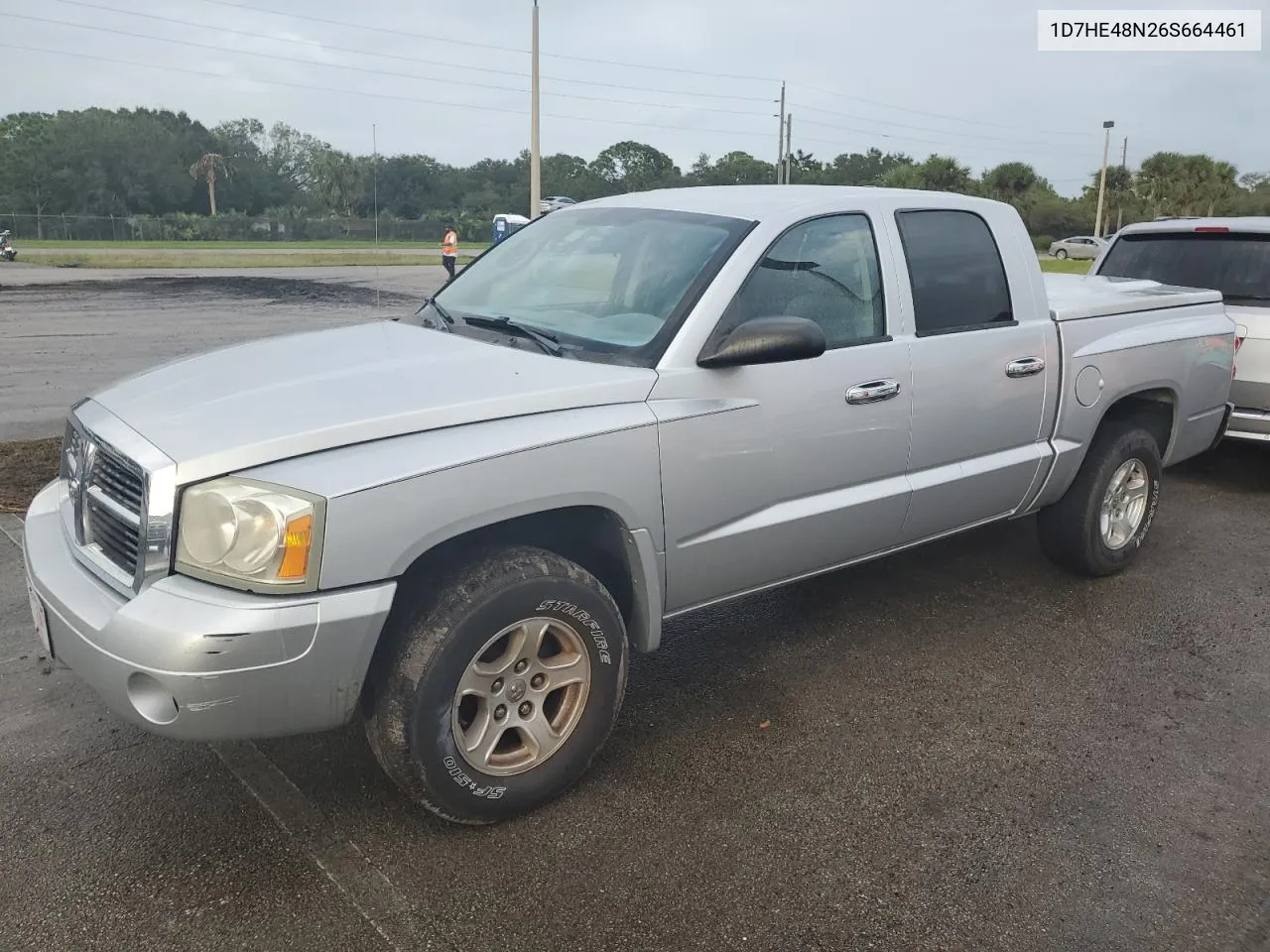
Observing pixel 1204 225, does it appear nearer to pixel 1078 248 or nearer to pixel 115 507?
pixel 115 507

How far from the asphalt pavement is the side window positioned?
1398 millimetres

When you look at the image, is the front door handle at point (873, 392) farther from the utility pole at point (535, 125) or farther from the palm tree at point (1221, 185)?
the palm tree at point (1221, 185)

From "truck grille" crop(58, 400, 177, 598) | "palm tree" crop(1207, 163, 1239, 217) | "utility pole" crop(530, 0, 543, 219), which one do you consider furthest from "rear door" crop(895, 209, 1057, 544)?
"palm tree" crop(1207, 163, 1239, 217)

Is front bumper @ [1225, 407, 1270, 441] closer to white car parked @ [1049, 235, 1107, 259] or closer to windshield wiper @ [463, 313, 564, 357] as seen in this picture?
windshield wiper @ [463, 313, 564, 357]

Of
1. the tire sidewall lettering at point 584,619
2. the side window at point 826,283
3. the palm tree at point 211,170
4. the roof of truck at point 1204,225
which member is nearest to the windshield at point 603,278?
the side window at point 826,283

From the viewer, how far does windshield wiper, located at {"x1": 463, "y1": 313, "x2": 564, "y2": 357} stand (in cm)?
344

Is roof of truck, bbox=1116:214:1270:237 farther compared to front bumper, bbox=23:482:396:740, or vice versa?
roof of truck, bbox=1116:214:1270:237

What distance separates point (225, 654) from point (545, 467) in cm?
96

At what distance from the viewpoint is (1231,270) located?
7023 mm

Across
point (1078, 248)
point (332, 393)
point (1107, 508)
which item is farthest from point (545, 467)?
point (1078, 248)

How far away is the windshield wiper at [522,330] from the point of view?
11.3ft

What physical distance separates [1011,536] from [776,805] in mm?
3451

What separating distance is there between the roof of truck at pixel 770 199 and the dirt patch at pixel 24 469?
359 cm

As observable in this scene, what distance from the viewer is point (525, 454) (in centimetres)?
289
